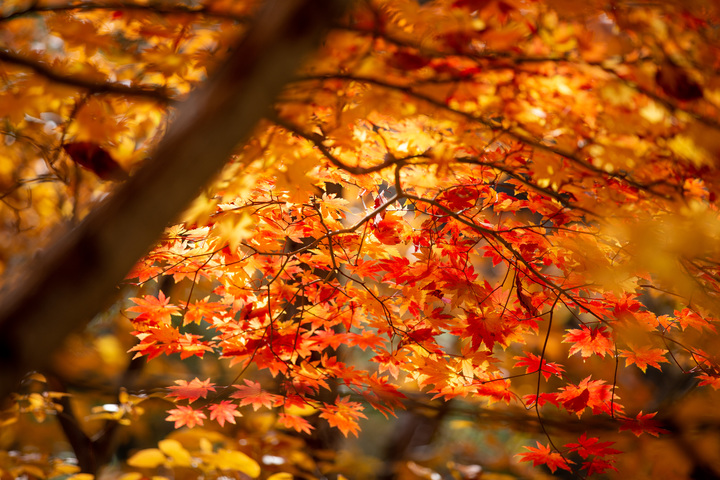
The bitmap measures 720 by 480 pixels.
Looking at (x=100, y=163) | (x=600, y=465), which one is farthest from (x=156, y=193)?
(x=600, y=465)

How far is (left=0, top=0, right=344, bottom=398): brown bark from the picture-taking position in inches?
33.7

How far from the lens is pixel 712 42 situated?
5.62 feet

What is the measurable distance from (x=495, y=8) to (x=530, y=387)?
219 inches

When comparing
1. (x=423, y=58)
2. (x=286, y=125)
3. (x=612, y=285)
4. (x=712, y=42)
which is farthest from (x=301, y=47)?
(x=612, y=285)

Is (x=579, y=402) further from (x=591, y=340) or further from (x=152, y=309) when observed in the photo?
(x=152, y=309)

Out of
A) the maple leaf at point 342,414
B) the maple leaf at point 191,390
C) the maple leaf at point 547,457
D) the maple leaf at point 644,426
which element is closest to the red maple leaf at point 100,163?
the maple leaf at point 191,390

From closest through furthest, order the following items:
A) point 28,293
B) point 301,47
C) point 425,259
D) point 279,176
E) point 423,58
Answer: point 28,293
point 301,47
point 423,58
point 279,176
point 425,259

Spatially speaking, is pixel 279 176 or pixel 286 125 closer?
pixel 286 125

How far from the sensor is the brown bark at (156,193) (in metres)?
0.86

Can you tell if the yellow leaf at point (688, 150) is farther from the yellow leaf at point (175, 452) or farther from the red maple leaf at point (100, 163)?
the yellow leaf at point (175, 452)

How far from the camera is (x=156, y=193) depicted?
93cm

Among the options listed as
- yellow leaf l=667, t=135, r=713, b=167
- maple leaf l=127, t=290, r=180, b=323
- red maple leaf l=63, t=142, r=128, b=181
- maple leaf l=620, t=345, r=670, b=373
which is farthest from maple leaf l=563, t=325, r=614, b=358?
red maple leaf l=63, t=142, r=128, b=181

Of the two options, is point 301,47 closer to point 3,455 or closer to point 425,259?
point 425,259

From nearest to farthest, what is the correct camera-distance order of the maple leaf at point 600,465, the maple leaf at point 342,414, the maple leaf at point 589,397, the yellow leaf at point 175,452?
the yellow leaf at point 175,452 → the maple leaf at point 589,397 → the maple leaf at point 342,414 → the maple leaf at point 600,465
